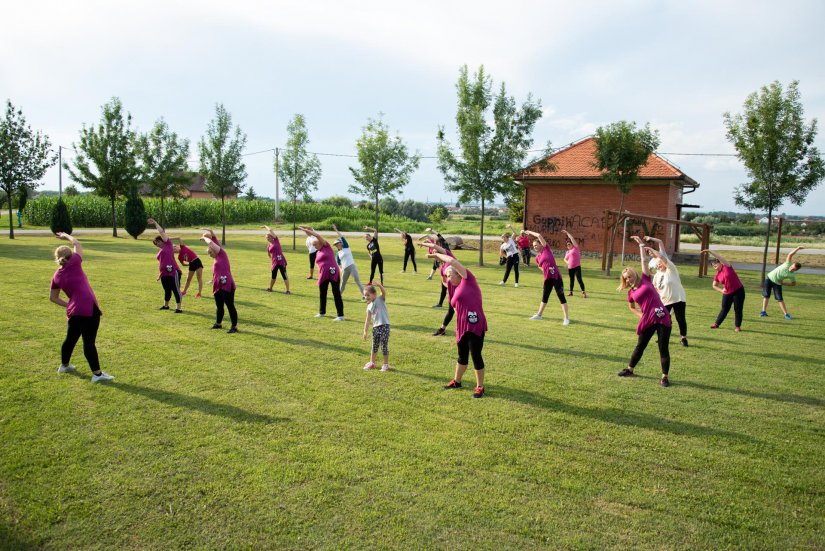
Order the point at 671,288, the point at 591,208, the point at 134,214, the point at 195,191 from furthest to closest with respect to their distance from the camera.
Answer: the point at 195,191, the point at 134,214, the point at 591,208, the point at 671,288

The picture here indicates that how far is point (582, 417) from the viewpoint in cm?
691

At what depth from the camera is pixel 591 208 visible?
30.4 m

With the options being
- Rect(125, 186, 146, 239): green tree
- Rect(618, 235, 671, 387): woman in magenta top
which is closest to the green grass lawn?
Rect(618, 235, 671, 387): woman in magenta top

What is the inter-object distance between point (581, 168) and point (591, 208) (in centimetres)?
239

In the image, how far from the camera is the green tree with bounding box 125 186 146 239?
33.8m

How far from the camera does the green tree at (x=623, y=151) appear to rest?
24453 mm

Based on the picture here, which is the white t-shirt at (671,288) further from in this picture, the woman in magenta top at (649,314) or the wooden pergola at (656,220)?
the wooden pergola at (656,220)

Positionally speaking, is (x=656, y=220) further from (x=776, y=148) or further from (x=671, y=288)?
(x=671, y=288)

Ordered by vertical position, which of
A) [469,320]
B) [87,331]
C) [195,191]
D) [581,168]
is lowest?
[87,331]

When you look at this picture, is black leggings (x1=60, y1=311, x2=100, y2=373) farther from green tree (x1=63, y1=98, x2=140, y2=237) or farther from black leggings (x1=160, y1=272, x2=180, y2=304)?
green tree (x1=63, y1=98, x2=140, y2=237)

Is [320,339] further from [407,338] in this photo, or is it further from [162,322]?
[162,322]

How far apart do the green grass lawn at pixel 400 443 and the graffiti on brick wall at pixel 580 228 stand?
18928mm

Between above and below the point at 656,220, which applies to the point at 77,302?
below

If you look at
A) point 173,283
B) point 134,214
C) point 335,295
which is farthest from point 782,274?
point 134,214
